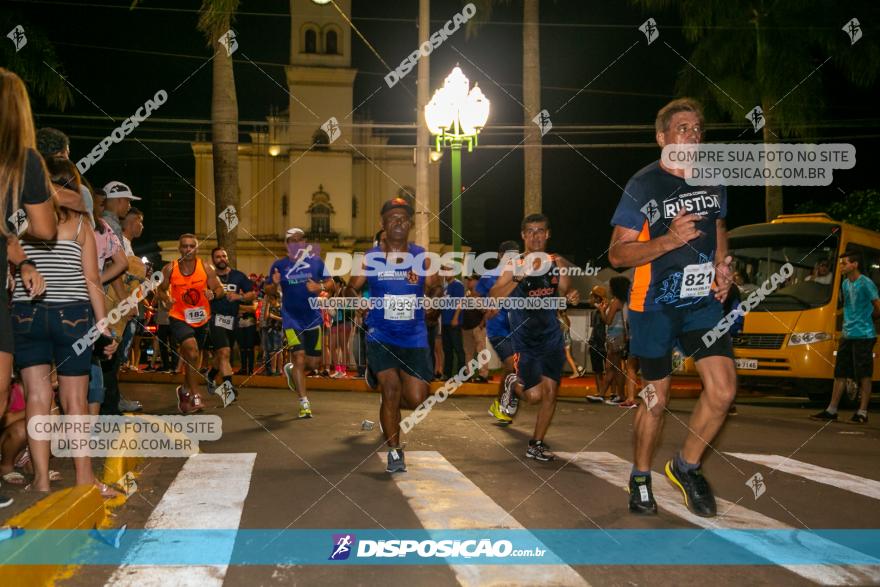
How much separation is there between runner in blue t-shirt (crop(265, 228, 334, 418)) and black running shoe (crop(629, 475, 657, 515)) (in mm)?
6018

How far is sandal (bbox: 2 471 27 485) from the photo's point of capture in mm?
5988

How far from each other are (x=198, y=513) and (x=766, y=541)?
3299 millimetres

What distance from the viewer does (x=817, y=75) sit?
2341 cm

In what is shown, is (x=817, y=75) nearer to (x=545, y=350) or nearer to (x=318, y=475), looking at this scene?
(x=545, y=350)

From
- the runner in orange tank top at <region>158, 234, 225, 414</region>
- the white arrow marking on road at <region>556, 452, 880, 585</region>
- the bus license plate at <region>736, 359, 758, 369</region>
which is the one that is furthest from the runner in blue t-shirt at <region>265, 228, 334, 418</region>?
the bus license plate at <region>736, 359, 758, 369</region>

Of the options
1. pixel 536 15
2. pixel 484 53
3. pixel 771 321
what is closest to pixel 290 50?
pixel 484 53

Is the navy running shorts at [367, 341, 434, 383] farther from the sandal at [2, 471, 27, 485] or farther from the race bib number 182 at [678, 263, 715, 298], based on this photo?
the sandal at [2, 471, 27, 485]

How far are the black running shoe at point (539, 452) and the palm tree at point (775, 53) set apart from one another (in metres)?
17.3

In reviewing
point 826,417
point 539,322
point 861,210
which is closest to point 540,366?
point 539,322

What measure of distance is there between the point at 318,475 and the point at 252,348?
34.3 ft

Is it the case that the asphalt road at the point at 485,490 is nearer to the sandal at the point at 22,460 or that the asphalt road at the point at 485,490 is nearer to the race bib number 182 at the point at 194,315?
the sandal at the point at 22,460

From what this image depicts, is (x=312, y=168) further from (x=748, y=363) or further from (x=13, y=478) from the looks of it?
(x=13, y=478)

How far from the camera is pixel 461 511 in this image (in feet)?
17.6

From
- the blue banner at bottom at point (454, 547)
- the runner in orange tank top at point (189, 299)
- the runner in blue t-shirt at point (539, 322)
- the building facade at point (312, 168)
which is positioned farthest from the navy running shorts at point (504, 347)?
the building facade at point (312, 168)
